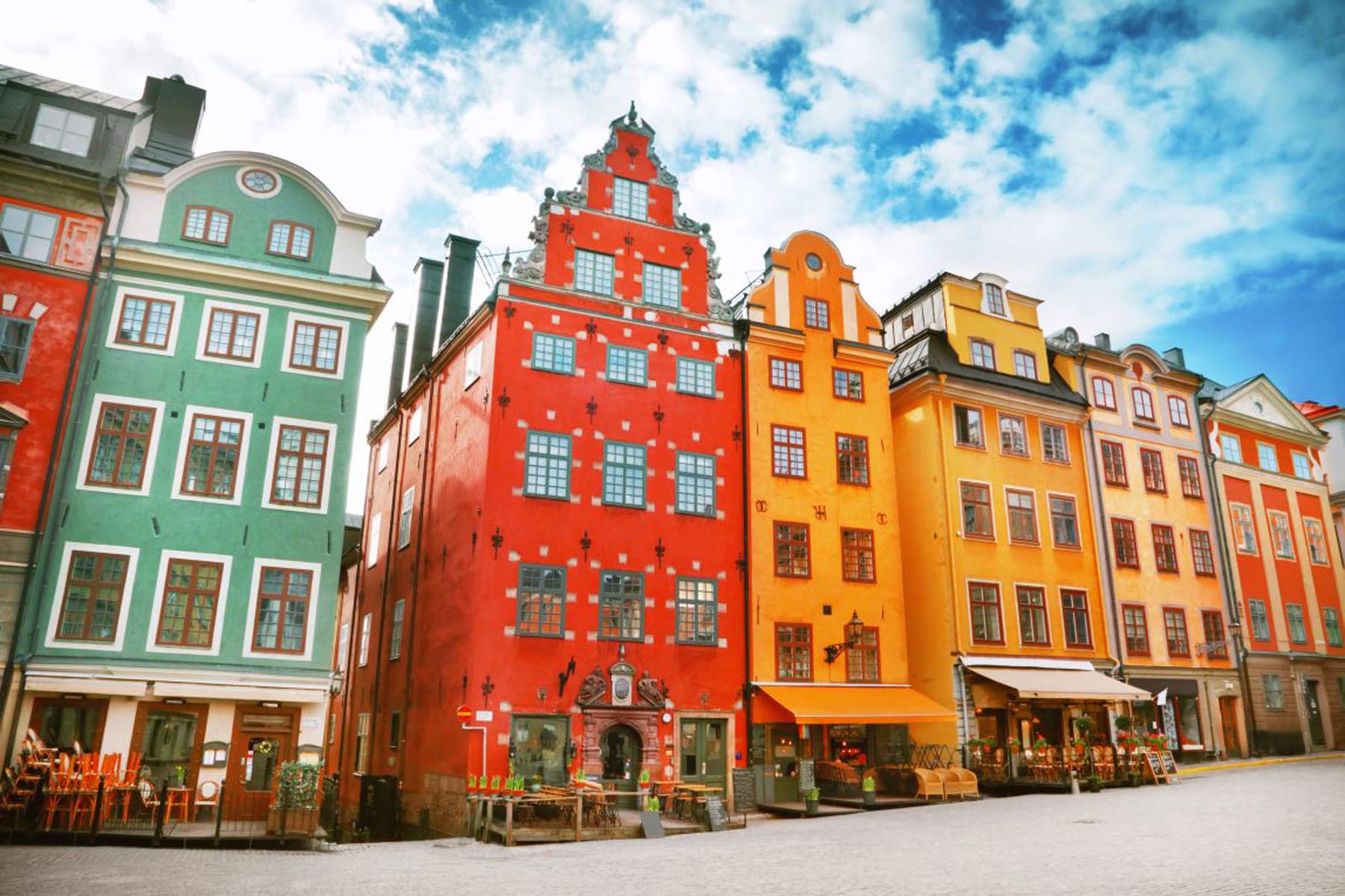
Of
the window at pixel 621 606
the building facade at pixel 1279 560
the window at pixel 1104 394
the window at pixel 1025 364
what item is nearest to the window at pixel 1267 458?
the building facade at pixel 1279 560

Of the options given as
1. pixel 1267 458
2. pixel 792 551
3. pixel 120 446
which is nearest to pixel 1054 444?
pixel 792 551

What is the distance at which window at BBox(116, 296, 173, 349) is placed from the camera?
2270cm

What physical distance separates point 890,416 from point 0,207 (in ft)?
84.1

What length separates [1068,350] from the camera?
36.0 m

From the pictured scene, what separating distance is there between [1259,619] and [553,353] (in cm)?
3053

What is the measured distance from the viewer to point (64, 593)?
20.7 m

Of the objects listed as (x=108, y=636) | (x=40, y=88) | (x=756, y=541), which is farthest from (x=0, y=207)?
(x=756, y=541)

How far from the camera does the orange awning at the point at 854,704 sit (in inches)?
1008

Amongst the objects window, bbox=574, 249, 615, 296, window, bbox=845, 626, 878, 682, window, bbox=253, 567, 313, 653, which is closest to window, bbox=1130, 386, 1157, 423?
window, bbox=845, 626, 878, 682

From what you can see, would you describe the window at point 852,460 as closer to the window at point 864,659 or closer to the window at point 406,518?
the window at point 864,659

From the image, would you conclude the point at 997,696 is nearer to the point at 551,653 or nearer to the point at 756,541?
the point at 756,541

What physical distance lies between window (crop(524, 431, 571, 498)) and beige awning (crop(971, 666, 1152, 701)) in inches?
550

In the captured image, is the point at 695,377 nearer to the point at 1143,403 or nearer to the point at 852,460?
the point at 852,460

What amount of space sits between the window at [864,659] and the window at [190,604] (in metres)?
17.2
